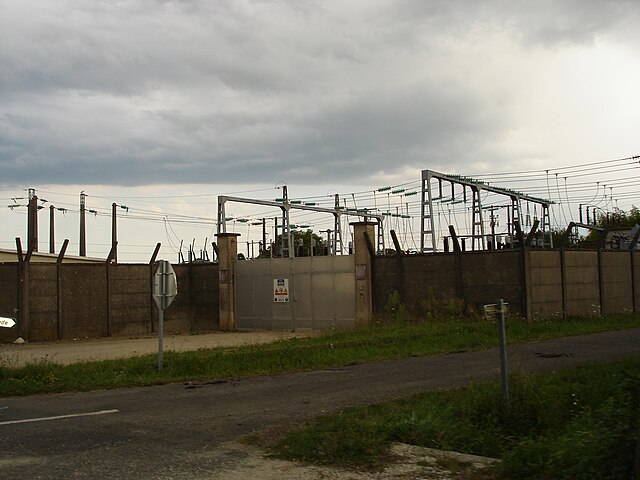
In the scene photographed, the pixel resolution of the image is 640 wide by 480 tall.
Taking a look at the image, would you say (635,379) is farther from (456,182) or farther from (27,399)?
(456,182)

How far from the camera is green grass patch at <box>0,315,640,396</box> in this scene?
1295cm

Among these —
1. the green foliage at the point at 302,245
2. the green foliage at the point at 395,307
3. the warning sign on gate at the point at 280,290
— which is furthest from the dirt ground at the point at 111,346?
the green foliage at the point at 302,245

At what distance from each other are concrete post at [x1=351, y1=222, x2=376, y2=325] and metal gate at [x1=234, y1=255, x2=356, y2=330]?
13.5 inches

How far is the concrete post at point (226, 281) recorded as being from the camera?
2802 cm

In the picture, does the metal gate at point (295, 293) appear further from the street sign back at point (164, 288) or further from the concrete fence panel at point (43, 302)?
the street sign back at point (164, 288)

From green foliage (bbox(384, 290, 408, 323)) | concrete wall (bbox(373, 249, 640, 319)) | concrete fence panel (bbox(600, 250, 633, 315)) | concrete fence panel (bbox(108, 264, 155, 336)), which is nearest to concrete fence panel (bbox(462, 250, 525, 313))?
concrete wall (bbox(373, 249, 640, 319))

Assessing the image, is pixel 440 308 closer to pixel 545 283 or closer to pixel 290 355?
pixel 545 283

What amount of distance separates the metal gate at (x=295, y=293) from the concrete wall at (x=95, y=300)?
1371 millimetres

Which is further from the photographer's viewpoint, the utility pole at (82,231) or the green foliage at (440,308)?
the utility pole at (82,231)

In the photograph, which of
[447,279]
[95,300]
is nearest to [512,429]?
[447,279]

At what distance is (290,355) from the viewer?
15.4 meters

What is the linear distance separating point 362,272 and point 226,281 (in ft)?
21.3

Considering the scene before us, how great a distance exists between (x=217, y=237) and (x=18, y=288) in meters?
8.02

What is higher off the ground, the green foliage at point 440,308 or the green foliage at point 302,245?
the green foliage at point 302,245
